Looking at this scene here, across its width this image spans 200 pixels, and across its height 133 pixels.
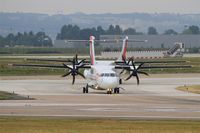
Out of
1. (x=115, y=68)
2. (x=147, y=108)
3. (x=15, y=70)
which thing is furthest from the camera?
(x=15, y=70)

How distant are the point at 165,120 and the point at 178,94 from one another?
77.8 ft

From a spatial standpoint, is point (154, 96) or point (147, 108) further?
point (154, 96)

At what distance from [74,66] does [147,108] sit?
72.8ft

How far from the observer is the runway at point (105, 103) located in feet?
138

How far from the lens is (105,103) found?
50812 millimetres

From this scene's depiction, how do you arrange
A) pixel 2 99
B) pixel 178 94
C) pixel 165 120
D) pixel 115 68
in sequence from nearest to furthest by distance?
pixel 165 120, pixel 2 99, pixel 178 94, pixel 115 68

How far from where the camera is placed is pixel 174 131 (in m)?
33.3

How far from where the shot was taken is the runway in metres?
42.0

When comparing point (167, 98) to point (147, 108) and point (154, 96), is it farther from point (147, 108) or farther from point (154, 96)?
point (147, 108)

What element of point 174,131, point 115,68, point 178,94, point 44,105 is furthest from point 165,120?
point 115,68

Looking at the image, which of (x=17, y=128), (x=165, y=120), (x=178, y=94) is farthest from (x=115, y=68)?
(x=17, y=128)

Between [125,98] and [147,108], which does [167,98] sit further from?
[147,108]

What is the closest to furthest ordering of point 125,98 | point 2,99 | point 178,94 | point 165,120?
point 165,120, point 2,99, point 125,98, point 178,94

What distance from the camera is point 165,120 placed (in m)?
38.3
